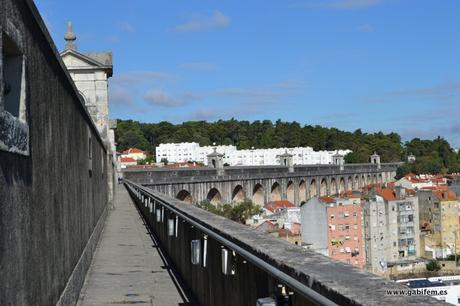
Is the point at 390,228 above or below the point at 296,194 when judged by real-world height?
below

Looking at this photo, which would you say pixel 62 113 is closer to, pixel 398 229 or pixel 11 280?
pixel 11 280

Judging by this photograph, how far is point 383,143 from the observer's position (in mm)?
193875

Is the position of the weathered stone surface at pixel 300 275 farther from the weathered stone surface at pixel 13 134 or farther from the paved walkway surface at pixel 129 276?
the weathered stone surface at pixel 13 134

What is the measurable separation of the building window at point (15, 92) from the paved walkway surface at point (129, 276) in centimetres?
355

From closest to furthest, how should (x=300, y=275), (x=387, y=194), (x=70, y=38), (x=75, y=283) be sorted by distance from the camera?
1. (x=300, y=275)
2. (x=75, y=283)
3. (x=70, y=38)
4. (x=387, y=194)

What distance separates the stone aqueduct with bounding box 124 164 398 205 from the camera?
59575 millimetres

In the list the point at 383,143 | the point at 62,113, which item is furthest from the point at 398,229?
the point at 383,143

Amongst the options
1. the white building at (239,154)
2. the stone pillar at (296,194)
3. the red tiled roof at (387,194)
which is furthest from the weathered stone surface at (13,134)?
the white building at (239,154)

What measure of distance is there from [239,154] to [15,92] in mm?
195296

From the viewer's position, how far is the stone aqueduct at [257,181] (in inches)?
2345

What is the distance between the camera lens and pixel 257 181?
9088 centimetres

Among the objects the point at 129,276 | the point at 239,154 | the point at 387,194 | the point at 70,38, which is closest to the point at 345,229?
the point at 387,194

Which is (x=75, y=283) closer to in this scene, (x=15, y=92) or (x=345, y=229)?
(x=15, y=92)

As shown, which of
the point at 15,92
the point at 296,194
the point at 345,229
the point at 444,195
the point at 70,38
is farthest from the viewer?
the point at 296,194
